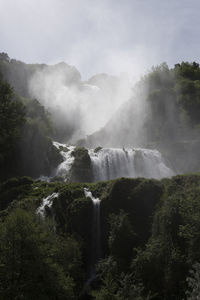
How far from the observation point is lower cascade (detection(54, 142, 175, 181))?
153 ft

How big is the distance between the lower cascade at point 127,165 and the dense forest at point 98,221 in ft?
3.70

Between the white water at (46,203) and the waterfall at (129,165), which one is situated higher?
the waterfall at (129,165)

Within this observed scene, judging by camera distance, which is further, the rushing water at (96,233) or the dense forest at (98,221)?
the rushing water at (96,233)

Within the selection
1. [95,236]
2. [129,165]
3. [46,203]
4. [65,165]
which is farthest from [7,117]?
[95,236]

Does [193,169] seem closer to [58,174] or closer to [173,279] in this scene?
[58,174]

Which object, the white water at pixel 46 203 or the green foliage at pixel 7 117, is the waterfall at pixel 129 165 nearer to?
the green foliage at pixel 7 117

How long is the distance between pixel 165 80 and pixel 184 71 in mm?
5365

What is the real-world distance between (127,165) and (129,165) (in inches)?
13.8

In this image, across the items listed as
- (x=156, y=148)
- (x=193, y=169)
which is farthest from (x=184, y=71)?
(x=193, y=169)

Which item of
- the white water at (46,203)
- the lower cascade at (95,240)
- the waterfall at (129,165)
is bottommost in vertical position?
the lower cascade at (95,240)

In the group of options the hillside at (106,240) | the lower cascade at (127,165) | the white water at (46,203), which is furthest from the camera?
the lower cascade at (127,165)

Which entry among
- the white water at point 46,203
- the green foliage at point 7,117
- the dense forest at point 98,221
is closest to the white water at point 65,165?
the dense forest at point 98,221

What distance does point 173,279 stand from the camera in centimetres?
1717

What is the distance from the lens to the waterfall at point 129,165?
153 ft
